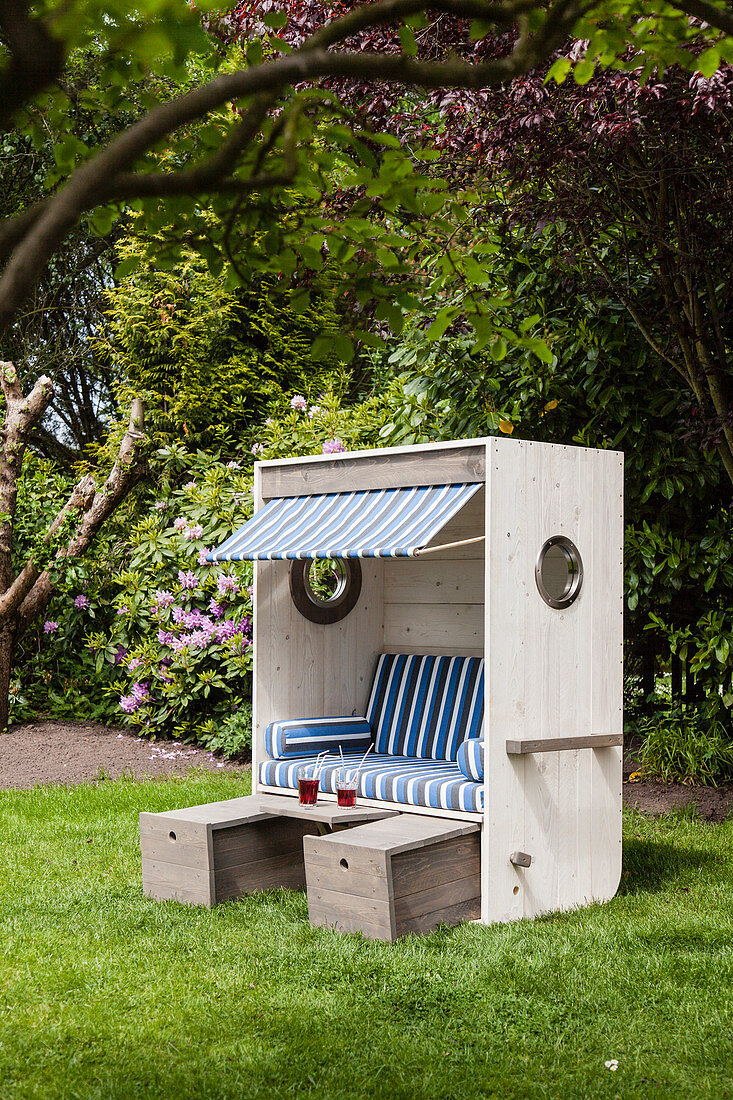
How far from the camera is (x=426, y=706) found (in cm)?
608

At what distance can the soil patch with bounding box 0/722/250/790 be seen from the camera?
8.20 meters

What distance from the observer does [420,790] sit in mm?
5051

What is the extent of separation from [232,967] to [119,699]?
5.99 m

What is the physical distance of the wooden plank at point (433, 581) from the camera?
627 centimetres

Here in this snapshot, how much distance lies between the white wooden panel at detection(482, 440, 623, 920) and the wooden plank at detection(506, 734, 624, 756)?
4 cm

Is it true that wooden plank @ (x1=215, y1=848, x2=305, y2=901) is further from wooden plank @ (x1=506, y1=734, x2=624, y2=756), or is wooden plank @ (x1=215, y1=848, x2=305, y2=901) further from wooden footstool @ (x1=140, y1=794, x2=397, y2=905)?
wooden plank @ (x1=506, y1=734, x2=624, y2=756)

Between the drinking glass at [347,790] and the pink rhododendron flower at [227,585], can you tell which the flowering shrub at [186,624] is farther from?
the drinking glass at [347,790]

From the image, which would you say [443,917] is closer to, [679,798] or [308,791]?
[308,791]

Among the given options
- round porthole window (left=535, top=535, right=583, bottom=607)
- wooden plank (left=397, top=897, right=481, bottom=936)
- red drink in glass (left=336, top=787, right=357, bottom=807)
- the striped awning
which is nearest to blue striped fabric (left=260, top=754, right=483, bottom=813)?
red drink in glass (left=336, top=787, right=357, bottom=807)

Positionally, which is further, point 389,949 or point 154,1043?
point 389,949

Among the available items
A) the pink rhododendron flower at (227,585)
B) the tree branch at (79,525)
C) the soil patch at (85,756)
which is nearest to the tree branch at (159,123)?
the soil patch at (85,756)

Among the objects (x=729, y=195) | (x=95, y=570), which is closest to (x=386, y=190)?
(x=729, y=195)

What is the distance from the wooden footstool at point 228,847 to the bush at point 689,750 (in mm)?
2936

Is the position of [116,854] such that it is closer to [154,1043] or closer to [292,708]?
[292,708]
